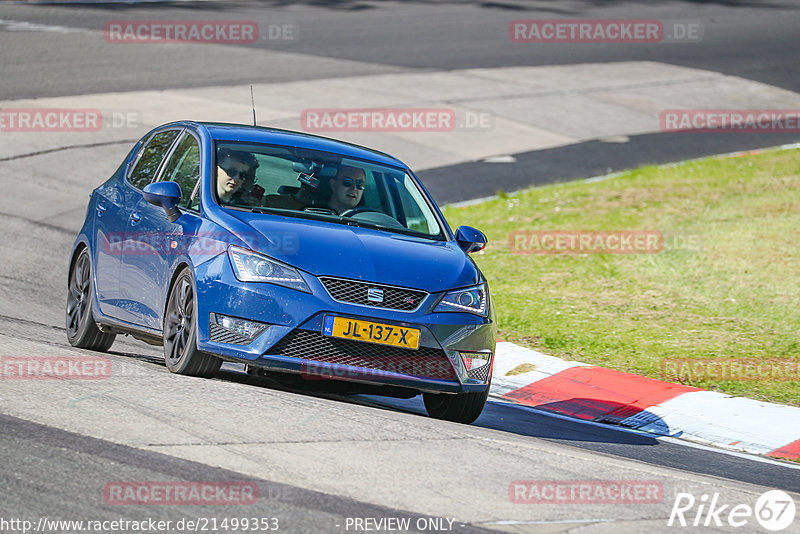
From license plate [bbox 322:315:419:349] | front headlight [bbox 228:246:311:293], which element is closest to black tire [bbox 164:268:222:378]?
front headlight [bbox 228:246:311:293]

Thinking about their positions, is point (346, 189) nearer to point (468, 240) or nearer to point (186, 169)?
point (468, 240)

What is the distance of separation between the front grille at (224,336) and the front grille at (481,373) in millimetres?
1439

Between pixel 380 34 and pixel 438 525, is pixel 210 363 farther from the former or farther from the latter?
pixel 380 34

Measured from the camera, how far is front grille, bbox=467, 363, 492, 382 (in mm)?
7559

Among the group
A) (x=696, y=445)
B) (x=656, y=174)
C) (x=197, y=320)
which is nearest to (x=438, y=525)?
(x=197, y=320)

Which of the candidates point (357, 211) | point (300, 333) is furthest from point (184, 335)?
point (357, 211)

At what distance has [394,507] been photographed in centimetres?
530

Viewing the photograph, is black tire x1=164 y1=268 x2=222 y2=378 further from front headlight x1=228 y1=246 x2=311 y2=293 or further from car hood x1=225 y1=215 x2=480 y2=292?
car hood x1=225 y1=215 x2=480 y2=292

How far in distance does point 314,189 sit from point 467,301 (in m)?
1.37

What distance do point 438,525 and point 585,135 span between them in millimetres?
18605

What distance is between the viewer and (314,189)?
8.12 meters

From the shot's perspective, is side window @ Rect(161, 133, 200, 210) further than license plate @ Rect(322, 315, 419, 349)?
Yes

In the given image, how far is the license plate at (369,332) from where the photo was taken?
277 inches

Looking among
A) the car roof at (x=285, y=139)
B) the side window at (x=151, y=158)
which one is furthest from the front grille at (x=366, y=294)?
the side window at (x=151, y=158)
